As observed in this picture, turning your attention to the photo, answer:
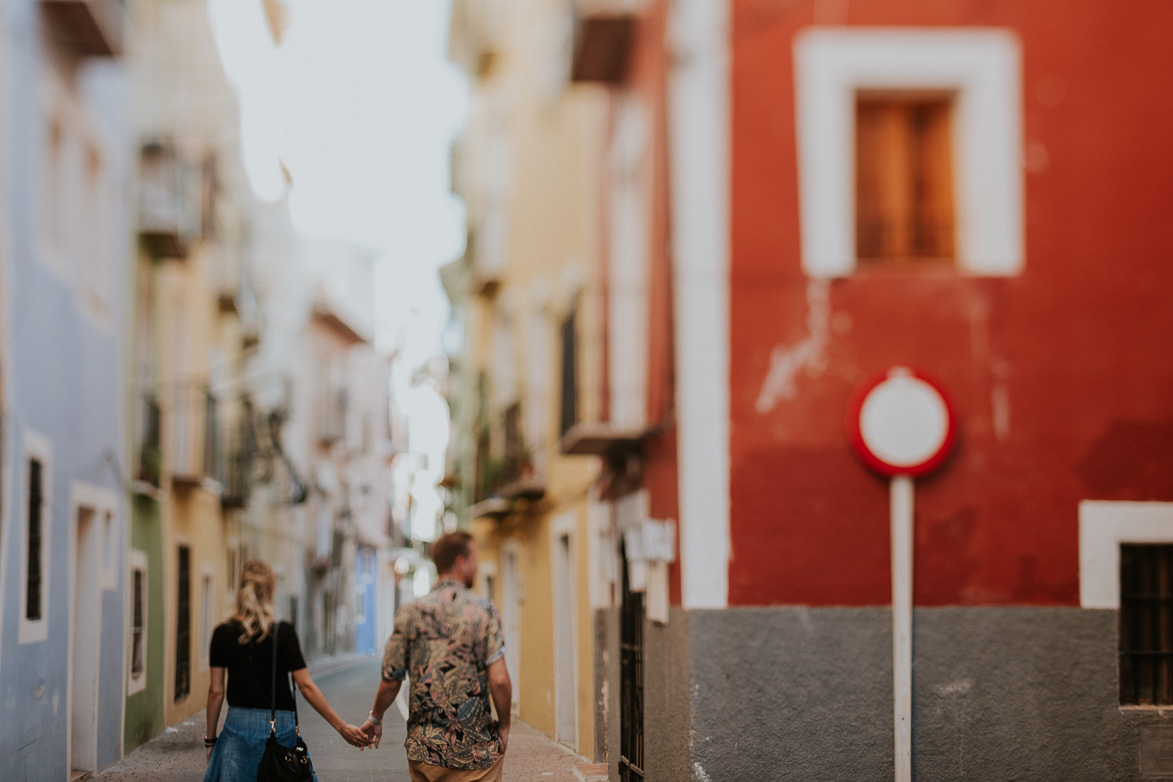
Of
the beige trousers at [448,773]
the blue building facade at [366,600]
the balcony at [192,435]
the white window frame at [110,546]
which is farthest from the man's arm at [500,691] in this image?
the blue building facade at [366,600]

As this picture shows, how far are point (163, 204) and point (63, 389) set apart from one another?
14.7 ft

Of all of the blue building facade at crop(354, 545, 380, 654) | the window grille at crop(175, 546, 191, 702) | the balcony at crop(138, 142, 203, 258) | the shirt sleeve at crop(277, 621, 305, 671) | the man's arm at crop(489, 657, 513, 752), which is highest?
the balcony at crop(138, 142, 203, 258)

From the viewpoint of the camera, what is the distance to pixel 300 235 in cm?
4228

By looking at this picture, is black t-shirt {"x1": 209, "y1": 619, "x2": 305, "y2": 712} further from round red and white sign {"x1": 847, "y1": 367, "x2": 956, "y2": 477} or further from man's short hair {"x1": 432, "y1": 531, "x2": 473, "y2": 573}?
round red and white sign {"x1": 847, "y1": 367, "x2": 956, "y2": 477}

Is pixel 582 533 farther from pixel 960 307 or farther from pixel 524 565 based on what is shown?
pixel 960 307

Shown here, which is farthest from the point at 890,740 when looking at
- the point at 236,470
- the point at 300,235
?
the point at 300,235

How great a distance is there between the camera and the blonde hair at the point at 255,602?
24.6 feet

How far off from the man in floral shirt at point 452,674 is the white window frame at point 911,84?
3.27 metres

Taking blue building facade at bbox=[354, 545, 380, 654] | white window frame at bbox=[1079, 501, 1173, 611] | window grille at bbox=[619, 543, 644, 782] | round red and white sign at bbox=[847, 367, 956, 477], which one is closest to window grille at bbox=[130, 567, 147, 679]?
window grille at bbox=[619, 543, 644, 782]

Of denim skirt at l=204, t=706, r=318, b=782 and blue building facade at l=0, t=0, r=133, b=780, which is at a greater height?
blue building facade at l=0, t=0, r=133, b=780

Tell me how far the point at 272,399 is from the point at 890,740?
85.1ft

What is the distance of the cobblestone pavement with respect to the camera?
13.3 m

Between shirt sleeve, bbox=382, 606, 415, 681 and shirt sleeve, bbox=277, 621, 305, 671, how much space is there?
50 centimetres

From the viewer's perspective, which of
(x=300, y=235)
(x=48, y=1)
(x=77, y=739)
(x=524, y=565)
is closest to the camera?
(x=48, y=1)
